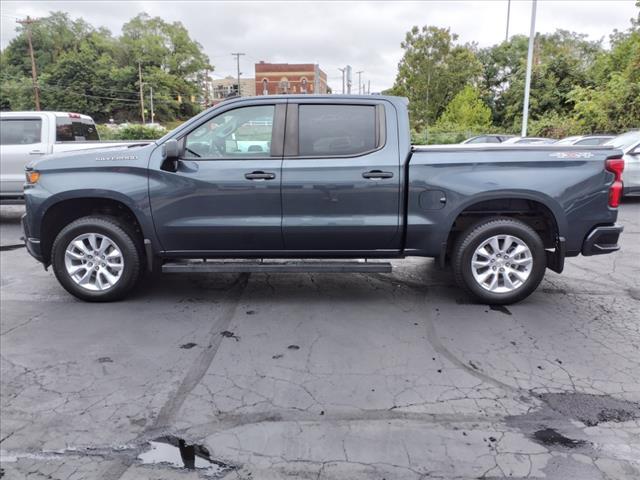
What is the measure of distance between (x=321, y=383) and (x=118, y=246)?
263 centimetres

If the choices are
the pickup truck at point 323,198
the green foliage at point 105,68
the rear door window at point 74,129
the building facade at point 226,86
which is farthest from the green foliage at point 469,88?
the green foliage at point 105,68

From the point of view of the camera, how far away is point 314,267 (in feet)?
15.4

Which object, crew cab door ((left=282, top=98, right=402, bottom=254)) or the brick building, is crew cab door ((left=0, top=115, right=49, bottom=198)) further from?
the brick building

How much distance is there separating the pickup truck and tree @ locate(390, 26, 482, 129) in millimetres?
36147

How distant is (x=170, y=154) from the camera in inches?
180

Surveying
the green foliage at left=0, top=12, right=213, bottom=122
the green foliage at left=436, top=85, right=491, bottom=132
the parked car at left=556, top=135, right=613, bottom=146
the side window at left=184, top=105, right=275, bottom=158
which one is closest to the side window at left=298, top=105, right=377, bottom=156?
the side window at left=184, top=105, right=275, bottom=158

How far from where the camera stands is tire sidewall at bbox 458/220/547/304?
4691 millimetres

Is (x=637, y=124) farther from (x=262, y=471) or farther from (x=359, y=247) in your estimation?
(x=262, y=471)

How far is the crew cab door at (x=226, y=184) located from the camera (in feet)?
15.3

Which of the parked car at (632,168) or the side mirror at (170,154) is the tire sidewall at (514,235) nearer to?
the side mirror at (170,154)

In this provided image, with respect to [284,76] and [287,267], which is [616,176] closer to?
[287,267]

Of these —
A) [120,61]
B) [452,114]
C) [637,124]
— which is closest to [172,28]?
[120,61]

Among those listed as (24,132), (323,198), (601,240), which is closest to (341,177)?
(323,198)

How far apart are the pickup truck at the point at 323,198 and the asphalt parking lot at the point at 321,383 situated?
471mm
